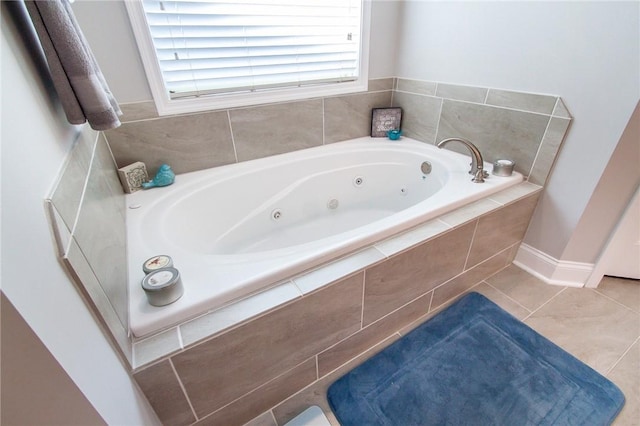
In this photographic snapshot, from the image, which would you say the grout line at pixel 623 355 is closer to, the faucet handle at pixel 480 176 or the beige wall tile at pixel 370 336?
the beige wall tile at pixel 370 336

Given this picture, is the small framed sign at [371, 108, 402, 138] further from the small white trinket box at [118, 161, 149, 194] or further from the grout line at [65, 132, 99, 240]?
the grout line at [65, 132, 99, 240]

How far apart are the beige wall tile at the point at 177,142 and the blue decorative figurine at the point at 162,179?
0.07 metres

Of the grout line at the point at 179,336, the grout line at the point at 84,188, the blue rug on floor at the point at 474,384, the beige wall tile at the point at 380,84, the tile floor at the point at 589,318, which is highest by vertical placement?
the beige wall tile at the point at 380,84

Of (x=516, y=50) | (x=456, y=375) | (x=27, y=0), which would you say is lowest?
(x=456, y=375)

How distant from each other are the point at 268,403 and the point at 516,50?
1897mm

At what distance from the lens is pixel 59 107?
0.70m

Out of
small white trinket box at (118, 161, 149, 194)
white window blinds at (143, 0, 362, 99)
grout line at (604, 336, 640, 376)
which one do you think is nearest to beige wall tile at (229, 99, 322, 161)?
white window blinds at (143, 0, 362, 99)

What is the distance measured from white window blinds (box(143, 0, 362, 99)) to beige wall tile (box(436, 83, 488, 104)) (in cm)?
58

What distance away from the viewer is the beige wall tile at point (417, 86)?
6.11 feet

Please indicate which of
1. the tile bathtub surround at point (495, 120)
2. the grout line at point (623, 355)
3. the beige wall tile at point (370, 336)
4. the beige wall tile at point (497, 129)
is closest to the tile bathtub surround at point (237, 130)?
the tile bathtub surround at point (495, 120)

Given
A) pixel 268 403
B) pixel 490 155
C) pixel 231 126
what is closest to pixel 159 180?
pixel 231 126

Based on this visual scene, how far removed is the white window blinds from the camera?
1.38 meters

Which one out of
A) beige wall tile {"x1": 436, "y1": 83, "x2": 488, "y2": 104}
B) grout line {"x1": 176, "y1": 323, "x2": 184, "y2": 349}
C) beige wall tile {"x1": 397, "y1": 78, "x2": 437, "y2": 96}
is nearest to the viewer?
grout line {"x1": 176, "y1": 323, "x2": 184, "y2": 349}

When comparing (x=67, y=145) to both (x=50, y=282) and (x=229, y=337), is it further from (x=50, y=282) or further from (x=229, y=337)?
(x=229, y=337)
